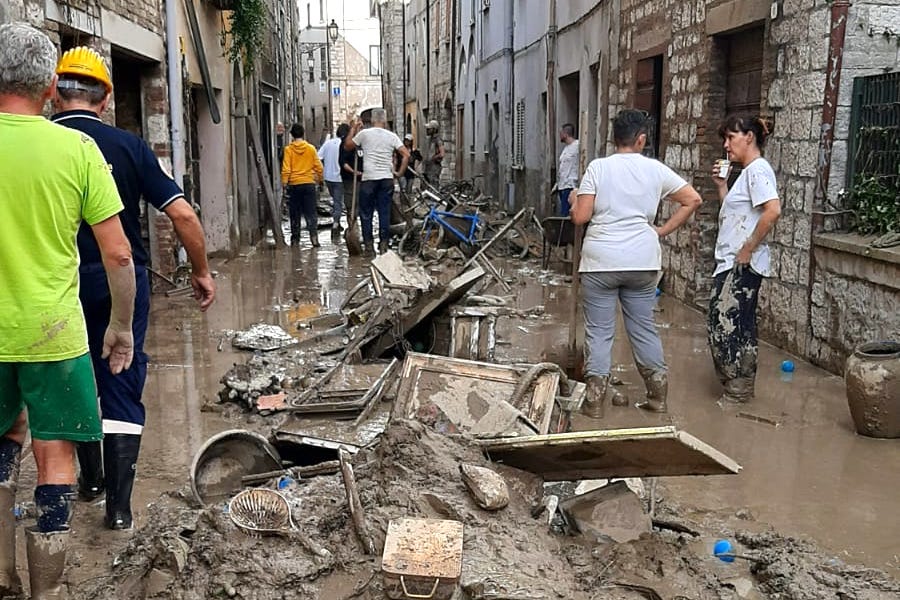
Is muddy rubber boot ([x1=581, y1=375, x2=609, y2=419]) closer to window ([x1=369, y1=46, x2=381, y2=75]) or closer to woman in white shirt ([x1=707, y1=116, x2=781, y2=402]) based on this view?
woman in white shirt ([x1=707, y1=116, x2=781, y2=402])

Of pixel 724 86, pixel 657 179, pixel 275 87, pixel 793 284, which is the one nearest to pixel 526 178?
pixel 275 87

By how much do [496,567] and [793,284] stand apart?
467 cm

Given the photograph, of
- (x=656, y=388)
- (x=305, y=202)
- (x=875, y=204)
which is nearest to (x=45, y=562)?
(x=656, y=388)

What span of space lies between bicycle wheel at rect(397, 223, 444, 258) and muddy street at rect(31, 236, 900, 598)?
122 inches

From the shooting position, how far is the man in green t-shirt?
2.75m

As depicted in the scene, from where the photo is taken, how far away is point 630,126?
5223 millimetres

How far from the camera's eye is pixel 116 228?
2.95 m

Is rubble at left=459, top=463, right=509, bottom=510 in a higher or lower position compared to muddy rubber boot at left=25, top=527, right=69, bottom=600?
higher

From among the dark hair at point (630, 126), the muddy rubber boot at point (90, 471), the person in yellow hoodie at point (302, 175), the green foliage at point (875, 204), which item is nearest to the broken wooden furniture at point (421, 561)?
the muddy rubber boot at point (90, 471)

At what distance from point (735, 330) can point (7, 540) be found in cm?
412

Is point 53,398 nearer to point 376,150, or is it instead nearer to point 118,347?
point 118,347

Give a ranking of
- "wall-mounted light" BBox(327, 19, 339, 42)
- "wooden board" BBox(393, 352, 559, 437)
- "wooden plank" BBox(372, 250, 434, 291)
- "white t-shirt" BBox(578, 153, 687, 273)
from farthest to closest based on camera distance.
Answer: "wall-mounted light" BBox(327, 19, 339, 42), "wooden plank" BBox(372, 250, 434, 291), "white t-shirt" BBox(578, 153, 687, 273), "wooden board" BBox(393, 352, 559, 437)

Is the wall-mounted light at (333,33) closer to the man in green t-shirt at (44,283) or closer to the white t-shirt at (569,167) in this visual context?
the white t-shirt at (569,167)

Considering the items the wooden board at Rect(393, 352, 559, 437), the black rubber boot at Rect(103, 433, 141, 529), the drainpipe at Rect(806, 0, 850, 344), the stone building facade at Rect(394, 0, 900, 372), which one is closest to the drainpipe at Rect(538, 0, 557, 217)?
the stone building facade at Rect(394, 0, 900, 372)
